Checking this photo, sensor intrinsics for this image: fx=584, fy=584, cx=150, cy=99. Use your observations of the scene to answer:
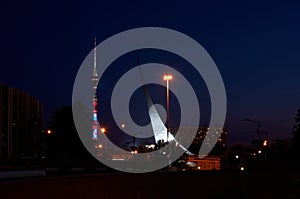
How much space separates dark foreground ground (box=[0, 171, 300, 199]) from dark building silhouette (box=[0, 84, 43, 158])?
71.7 feet

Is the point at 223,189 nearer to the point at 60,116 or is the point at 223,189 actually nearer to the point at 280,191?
the point at 280,191

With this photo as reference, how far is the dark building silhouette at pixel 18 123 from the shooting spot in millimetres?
46156

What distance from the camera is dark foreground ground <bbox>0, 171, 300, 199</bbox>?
11.2 metres

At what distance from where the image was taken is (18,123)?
50.5m

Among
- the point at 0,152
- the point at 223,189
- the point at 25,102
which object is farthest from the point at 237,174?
the point at 25,102

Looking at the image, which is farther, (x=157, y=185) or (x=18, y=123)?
(x=18, y=123)

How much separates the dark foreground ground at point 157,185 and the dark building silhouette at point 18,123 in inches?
860

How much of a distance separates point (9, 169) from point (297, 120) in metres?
45.3

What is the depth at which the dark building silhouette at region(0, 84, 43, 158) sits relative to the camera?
151 ft

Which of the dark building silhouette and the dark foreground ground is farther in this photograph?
the dark building silhouette

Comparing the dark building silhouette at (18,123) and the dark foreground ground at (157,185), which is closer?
the dark foreground ground at (157,185)

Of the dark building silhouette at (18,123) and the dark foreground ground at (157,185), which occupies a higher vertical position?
the dark building silhouette at (18,123)

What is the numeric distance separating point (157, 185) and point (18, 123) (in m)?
33.4

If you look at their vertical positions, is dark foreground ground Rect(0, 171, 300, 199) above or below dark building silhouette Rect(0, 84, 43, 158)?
below
